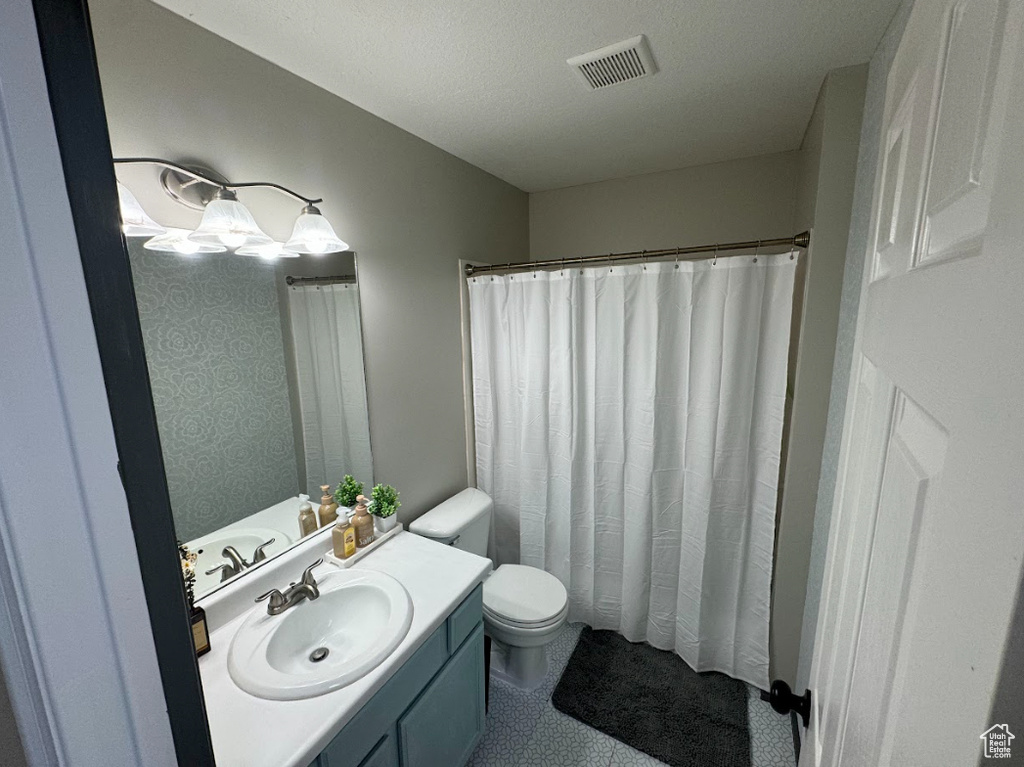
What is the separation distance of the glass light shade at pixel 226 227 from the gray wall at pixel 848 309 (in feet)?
5.71

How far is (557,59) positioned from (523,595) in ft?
6.76

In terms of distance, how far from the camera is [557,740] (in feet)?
5.29

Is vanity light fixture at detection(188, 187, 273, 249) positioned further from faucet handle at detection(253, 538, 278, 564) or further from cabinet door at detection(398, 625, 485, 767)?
cabinet door at detection(398, 625, 485, 767)

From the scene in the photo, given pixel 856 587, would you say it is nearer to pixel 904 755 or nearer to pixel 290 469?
pixel 904 755

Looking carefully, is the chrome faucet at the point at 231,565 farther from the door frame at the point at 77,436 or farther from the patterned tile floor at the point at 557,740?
the patterned tile floor at the point at 557,740

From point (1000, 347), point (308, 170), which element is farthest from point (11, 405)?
point (308, 170)

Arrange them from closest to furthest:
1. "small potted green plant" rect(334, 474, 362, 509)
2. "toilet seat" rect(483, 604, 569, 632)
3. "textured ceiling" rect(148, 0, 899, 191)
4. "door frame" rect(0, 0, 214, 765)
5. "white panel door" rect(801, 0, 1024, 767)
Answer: "white panel door" rect(801, 0, 1024, 767), "door frame" rect(0, 0, 214, 765), "textured ceiling" rect(148, 0, 899, 191), "small potted green plant" rect(334, 474, 362, 509), "toilet seat" rect(483, 604, 569, 632)

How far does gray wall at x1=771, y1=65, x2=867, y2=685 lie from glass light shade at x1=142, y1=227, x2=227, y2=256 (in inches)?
76.8

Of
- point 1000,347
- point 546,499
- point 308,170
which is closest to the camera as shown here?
point 1000,347

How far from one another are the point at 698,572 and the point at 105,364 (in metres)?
2.07

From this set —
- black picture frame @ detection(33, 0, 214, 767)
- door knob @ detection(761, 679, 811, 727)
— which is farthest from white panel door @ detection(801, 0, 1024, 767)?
black picture frame @ detection(33, 0, 214, 767)

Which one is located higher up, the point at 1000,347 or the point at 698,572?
the point at 1000,347

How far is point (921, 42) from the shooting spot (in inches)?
18.2

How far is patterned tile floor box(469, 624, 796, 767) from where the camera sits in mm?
1532
